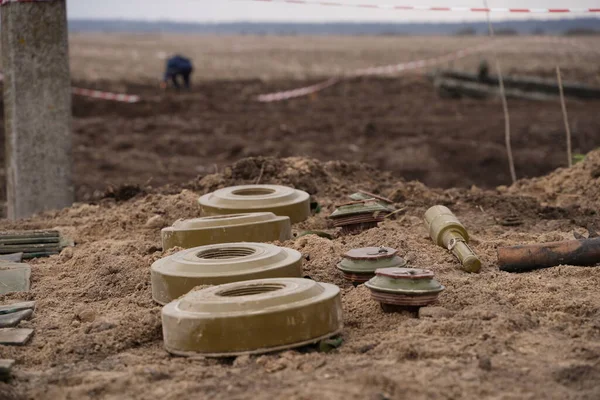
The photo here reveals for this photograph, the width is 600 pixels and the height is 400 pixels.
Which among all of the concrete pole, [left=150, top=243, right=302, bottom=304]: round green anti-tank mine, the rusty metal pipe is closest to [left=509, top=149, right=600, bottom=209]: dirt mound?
the rusty metal pipe

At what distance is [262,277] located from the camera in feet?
16.7

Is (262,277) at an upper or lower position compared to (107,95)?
upper

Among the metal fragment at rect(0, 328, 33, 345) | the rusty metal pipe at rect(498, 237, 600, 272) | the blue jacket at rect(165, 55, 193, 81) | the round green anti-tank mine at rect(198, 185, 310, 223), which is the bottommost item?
the metal fragment at rect(0, 328, 33, 345)

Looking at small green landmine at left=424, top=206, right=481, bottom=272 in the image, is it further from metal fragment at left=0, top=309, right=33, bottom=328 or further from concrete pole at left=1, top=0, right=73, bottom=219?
concrete pole at left=1, top=0, right=73, bottom=219

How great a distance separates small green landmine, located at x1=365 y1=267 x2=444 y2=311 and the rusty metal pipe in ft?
3.65

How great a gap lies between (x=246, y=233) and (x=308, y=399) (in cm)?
278

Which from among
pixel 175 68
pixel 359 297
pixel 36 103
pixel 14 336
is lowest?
pixel 14 336

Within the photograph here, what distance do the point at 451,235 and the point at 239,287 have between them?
1.99m

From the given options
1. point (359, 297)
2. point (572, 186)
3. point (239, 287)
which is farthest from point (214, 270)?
point (572, 186)

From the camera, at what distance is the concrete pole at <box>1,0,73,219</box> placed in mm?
8891

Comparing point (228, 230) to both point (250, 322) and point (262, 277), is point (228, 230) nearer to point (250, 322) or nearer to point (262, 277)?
point (262, 277)

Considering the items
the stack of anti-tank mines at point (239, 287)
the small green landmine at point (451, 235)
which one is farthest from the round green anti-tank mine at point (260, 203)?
the small green landmine at point (451, 235)

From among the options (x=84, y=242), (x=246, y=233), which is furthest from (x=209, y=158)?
(x=246, y=233)

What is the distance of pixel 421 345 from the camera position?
4.24 metres
